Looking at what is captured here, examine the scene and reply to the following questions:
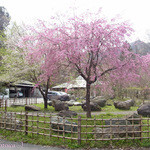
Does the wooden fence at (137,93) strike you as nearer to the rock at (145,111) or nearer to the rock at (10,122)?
the rock at (145,111)

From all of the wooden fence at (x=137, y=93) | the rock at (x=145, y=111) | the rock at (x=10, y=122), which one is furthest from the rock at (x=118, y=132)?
the wooden fence at (x=137, y=93)

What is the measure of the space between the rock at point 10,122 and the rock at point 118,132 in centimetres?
302

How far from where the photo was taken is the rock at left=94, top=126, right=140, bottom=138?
5070 mm

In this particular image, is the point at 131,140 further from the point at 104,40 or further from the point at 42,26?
the point at 42,26

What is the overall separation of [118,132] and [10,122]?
4101mm

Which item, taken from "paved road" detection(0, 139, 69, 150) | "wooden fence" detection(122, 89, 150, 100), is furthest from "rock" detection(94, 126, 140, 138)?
"wooden fence" detection(122, 89, 150, 100)

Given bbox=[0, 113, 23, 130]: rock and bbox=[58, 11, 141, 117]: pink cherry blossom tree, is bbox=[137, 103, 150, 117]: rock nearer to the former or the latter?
bbox=[58, 11, 141, 117]: pink cherry blossom tree

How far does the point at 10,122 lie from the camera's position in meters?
6.31

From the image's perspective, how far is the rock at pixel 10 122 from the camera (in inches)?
241

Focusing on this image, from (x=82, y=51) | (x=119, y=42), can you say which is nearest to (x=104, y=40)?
(x=119, y=42)

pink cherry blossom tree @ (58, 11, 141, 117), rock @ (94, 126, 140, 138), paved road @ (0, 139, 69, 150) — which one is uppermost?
pink cherry blossom tree @ (58, 11, 141, 117)

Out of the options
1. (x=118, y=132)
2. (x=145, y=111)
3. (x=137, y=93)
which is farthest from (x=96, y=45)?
(x=137, y=93)

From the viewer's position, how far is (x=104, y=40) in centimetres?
732

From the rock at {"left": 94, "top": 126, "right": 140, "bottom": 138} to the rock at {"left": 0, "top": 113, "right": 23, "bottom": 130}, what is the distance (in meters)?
3.02
